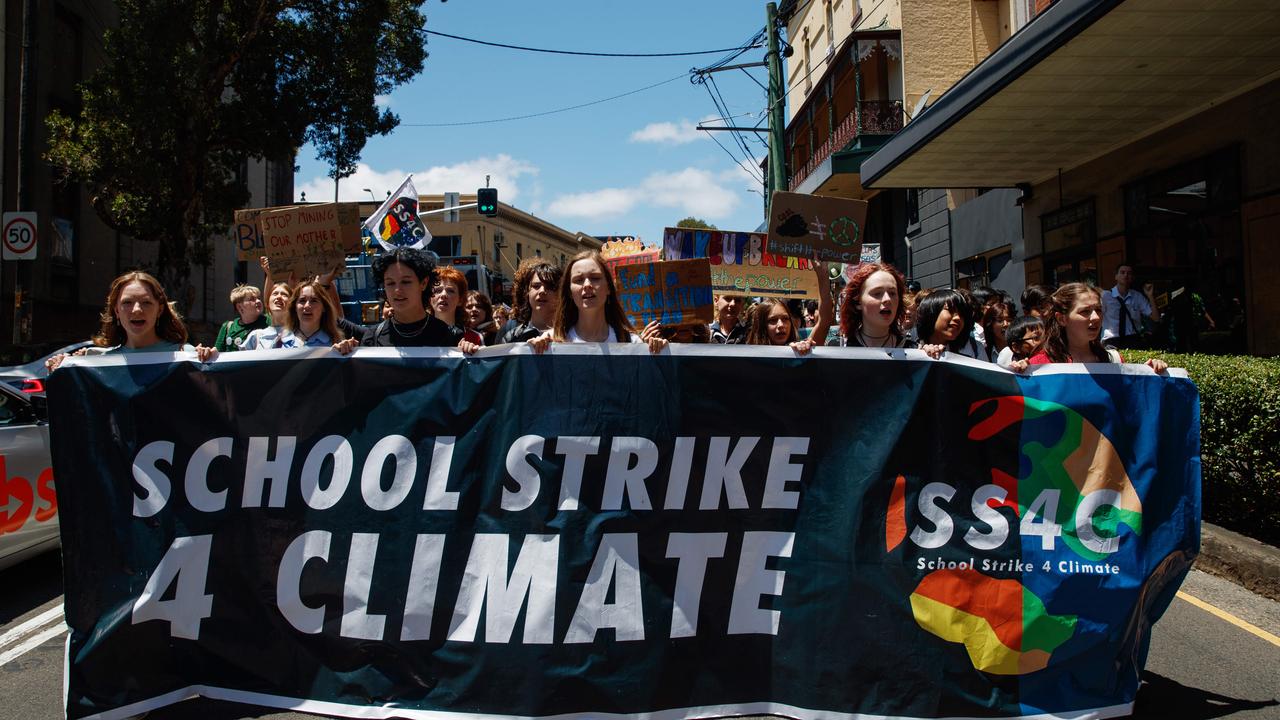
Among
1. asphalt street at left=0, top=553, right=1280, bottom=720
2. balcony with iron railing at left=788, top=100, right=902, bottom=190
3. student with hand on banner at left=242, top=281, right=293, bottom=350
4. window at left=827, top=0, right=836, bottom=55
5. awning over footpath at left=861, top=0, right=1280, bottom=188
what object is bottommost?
asphalt street at left=0, top=553, right=1280, bottom=720

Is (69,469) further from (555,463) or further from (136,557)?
(555,463)

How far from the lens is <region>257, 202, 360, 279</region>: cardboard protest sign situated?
6477mm

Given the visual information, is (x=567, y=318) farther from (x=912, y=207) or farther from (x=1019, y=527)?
(x=912, y=207)

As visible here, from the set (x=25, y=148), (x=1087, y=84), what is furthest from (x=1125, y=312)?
(x=25, y=148)

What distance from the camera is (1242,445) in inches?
232

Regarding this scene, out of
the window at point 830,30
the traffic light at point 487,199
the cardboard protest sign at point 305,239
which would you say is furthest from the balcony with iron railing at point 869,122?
the cardboard protest sign at point 305,239

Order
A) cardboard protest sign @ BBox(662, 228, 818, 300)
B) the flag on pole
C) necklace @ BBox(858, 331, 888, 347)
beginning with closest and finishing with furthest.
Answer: necklace @ BBox(858, 331, 888, 347), cardboard protest sign @ BBox(662, 228, 818, 300), the flag on pole

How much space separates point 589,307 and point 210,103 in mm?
16957

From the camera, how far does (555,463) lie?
12.0ft

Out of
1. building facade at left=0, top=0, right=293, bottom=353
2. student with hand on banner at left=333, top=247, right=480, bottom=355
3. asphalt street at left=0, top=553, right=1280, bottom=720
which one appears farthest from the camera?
building facade at left=0, top=0, right=293, bottom=353

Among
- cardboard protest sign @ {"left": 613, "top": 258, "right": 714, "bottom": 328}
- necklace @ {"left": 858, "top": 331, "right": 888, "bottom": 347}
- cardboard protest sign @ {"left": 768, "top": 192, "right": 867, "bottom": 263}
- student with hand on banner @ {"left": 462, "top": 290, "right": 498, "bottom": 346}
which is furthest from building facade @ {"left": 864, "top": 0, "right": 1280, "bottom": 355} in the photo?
student with hand on banner @ {"left": 462, "top": 290, "right": 498, "bottom": 346}

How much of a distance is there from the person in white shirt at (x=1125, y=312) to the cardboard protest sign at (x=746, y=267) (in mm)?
5011

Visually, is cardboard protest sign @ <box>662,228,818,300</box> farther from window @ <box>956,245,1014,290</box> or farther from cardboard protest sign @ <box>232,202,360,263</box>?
window @ <box>956,245,1014,290</box>

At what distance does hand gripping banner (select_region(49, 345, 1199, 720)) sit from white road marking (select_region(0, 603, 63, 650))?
1764 millimetres
